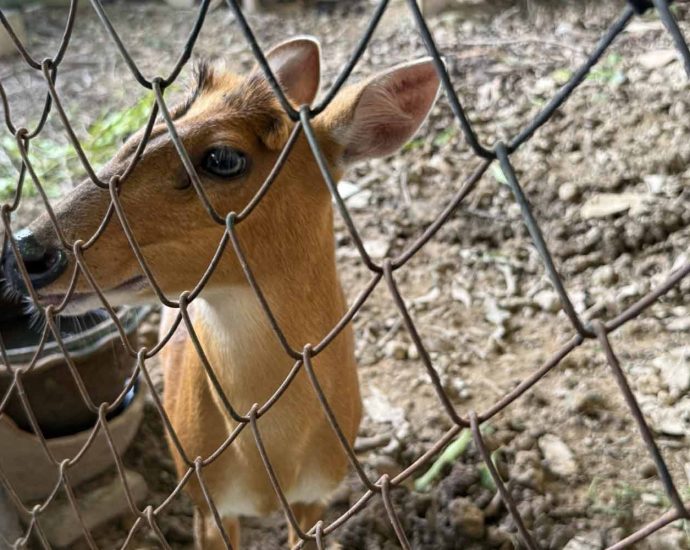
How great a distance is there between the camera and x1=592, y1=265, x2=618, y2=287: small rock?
3.64m

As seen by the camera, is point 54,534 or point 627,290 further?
point 627,290

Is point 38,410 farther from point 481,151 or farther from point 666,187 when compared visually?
point 666,187

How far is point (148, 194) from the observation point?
1783 mm

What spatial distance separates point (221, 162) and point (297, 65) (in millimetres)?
805

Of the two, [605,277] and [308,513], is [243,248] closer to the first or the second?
[308,513]

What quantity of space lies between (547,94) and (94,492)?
136 inches

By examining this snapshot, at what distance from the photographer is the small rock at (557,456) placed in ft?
9.31

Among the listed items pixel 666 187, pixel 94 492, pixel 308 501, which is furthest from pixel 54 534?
pixel 666 187

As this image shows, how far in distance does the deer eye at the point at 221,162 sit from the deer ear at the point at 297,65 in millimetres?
719

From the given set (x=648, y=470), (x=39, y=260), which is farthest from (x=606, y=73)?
(x=39, y=260)

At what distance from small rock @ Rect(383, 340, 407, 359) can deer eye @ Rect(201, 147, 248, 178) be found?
186cm

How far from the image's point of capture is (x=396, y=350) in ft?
11.7

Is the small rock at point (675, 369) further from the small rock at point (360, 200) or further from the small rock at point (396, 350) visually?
the small rock at point (360, 200)

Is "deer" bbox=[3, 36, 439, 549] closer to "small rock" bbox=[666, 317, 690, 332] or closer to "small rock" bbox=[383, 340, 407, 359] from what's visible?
"small rock" bbox=[383, 340, 407, 359]
